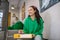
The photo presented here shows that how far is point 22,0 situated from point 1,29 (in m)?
1.17

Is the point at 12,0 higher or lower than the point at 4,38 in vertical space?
higher

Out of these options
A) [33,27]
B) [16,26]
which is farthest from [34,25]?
[16,26]

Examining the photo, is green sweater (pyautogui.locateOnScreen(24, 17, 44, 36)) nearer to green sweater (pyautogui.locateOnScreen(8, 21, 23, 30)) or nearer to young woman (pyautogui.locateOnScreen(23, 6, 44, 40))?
young woman (pyautogui.locateOnScreen(23, 6, 44, 40))

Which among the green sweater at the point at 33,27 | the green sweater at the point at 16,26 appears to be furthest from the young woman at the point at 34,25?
the green sweater at the point at 16,26

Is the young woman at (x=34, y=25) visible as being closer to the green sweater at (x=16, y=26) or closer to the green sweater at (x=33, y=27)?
the green sweater at (x=33, y=27)

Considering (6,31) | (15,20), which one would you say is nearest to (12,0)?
(15,20)

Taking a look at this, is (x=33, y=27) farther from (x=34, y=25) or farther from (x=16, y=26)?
(x=16, y=26)

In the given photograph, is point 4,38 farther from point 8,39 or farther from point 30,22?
point 30,22

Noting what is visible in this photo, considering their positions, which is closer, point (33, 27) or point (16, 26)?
point (33, 27)

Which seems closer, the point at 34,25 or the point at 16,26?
the point at 34,25

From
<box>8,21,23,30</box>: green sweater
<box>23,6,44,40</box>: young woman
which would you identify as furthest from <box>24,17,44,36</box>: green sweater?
<box>8,21,23,30</box>: green sweater

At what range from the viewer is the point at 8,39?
225cm

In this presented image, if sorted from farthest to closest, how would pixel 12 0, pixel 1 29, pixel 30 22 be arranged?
pixel 12 0
pixel 1 29
pixel 30 22

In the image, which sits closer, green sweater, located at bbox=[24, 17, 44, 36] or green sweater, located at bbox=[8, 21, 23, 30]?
green sweater, located at bbox=[24, 17, 44, 36]
